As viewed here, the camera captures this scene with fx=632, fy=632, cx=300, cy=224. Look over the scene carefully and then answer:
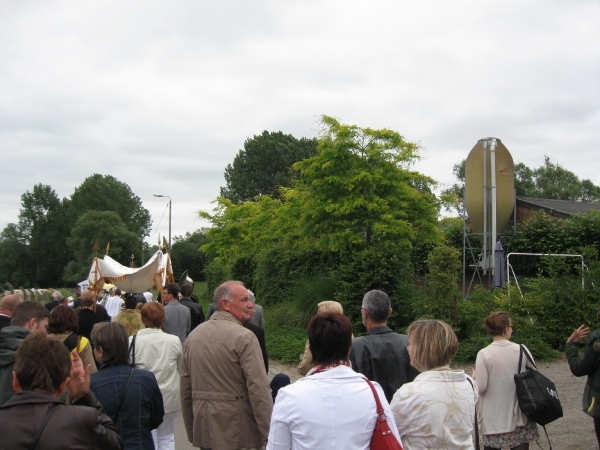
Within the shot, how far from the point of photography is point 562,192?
5769 cm

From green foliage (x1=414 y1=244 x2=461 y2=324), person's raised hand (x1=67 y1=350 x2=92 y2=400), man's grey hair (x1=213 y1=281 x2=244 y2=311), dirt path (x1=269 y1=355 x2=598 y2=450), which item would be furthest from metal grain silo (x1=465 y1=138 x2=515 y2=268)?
person's raised hand (x1=67 y1=350 x2=92 y2=400)

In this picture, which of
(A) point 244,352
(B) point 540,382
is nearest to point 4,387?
(A) point 244,352

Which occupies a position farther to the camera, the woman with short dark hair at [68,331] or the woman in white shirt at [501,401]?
the woman with short dark hair at [68,331]

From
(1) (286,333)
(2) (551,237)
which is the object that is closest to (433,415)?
(1) (286,333)

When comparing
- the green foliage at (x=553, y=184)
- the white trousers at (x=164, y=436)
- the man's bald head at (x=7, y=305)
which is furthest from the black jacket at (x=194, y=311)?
the green foliage at (x=553, y=184)

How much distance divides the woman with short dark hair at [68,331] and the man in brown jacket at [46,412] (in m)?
2.48

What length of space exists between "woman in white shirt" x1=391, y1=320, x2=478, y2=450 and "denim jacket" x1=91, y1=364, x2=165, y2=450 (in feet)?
5.90

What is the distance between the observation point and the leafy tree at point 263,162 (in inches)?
2625

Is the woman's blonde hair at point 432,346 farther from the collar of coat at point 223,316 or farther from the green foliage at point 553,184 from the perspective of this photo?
the green foliage at point 553,184

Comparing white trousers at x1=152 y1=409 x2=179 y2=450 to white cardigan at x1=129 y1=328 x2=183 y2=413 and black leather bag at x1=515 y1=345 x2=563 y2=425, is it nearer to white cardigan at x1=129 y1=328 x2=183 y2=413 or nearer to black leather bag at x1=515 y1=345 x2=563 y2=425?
white cardigan at x1=129 y1=328 x2=183 y2=413

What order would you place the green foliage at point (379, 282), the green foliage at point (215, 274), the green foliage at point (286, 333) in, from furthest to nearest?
the green foliage at point (215, 274) < the green foliage at point (379, 282) < the green foliage at point (286, 333)

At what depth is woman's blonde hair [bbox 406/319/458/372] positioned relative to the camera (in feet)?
11.7

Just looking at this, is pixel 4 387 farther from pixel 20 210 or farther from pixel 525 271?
pixel 20 210

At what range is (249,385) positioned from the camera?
4.49 metres
